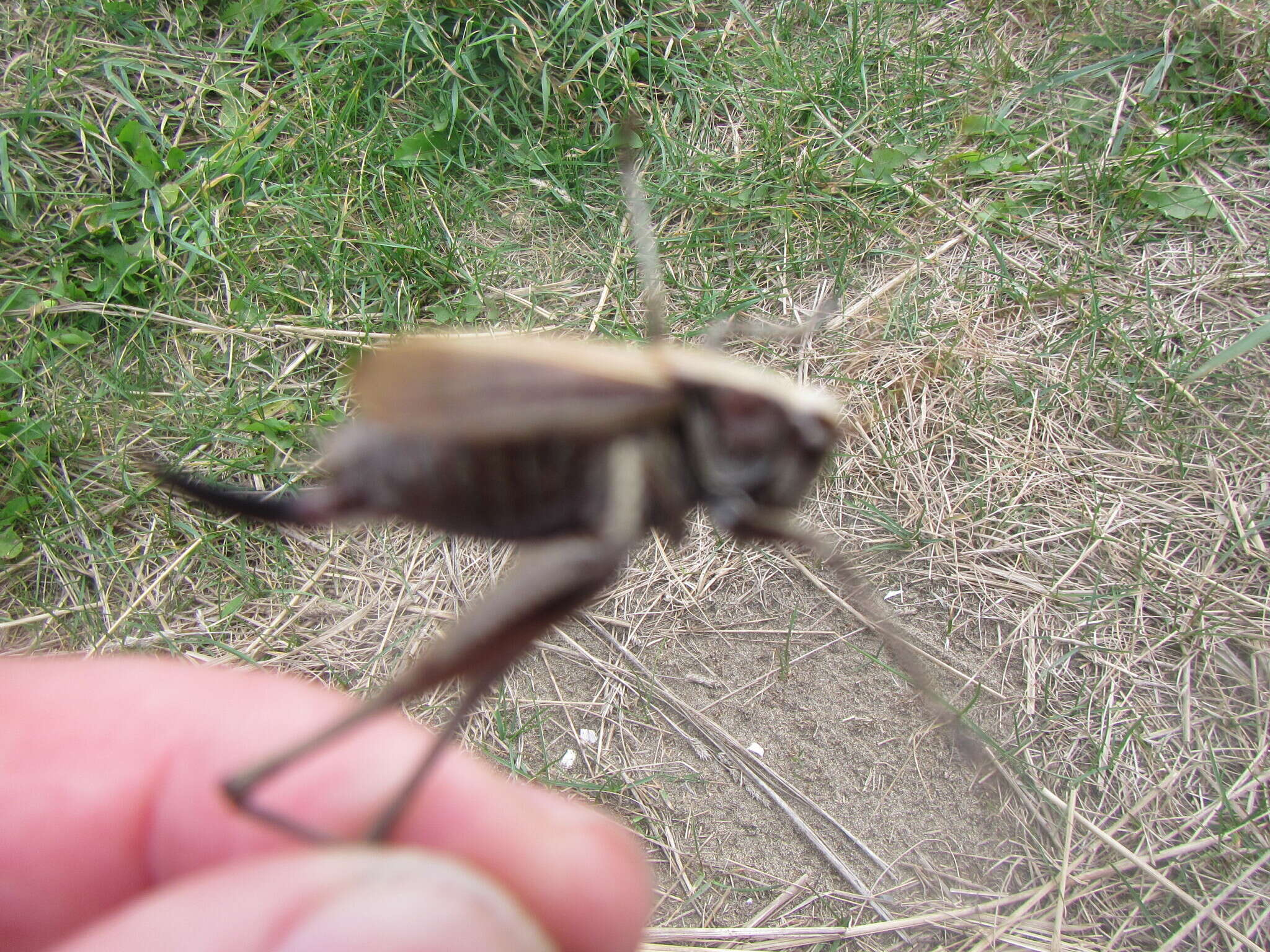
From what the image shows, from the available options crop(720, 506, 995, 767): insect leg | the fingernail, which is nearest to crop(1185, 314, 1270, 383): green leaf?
crop(720, 506, 995, 767): insect leg

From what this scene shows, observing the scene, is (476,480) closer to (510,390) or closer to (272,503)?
(510,390)

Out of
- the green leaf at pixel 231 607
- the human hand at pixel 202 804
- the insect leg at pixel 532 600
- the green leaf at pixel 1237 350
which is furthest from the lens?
the green leaf at pixel 231 607

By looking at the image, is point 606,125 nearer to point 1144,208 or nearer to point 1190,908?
point 1144,208

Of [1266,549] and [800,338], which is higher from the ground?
[800,338]

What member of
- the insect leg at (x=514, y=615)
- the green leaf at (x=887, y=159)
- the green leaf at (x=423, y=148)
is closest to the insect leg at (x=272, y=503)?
the insect leg at (x=514, y=615)

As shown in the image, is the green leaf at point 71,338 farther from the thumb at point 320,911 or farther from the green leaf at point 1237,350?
the green leaf at point 1237,350

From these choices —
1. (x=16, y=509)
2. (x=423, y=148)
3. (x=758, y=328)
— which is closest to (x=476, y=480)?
(x=758, y=328)

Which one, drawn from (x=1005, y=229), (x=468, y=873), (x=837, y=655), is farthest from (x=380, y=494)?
(x=1005, y=229)
